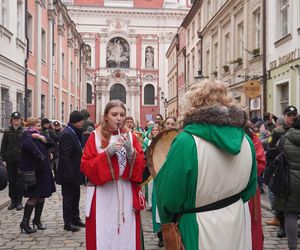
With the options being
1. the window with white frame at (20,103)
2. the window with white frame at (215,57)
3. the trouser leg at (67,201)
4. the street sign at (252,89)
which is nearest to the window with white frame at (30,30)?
the window with white frame at (20,103)

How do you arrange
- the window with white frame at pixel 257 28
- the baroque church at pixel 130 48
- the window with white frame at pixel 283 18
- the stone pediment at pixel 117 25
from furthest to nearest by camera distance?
the stone pediment at pixel 117 25 < the baroque church at pixel 130 48 < the window with white frame at pixel 257 28 < the window with white frame at pixel 283 18

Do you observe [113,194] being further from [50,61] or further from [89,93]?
[89,93]

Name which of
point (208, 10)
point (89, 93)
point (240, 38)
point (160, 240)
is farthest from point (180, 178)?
point (89, 93)

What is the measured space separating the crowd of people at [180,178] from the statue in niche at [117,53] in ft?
187

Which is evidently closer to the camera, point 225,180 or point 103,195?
point 225,180

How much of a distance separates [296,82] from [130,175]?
1018 centimetres

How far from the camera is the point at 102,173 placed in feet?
14.3

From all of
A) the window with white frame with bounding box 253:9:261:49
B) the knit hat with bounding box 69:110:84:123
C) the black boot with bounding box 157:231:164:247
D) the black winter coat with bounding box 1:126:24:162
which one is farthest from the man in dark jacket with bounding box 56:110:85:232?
the window with white frame with bounding box 253:9:261:49

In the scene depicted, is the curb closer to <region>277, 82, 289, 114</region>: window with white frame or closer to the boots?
the boots

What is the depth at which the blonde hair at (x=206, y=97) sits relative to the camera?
119 inches

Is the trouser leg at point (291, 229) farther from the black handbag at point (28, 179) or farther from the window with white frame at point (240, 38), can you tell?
the window with white frame at point (240, 38)

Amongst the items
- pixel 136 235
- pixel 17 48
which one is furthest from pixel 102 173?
pixel 17 48

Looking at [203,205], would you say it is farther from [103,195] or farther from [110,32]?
[110,32]

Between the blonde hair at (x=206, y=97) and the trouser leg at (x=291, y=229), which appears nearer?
the blonde hair at (x=206, y=97)
